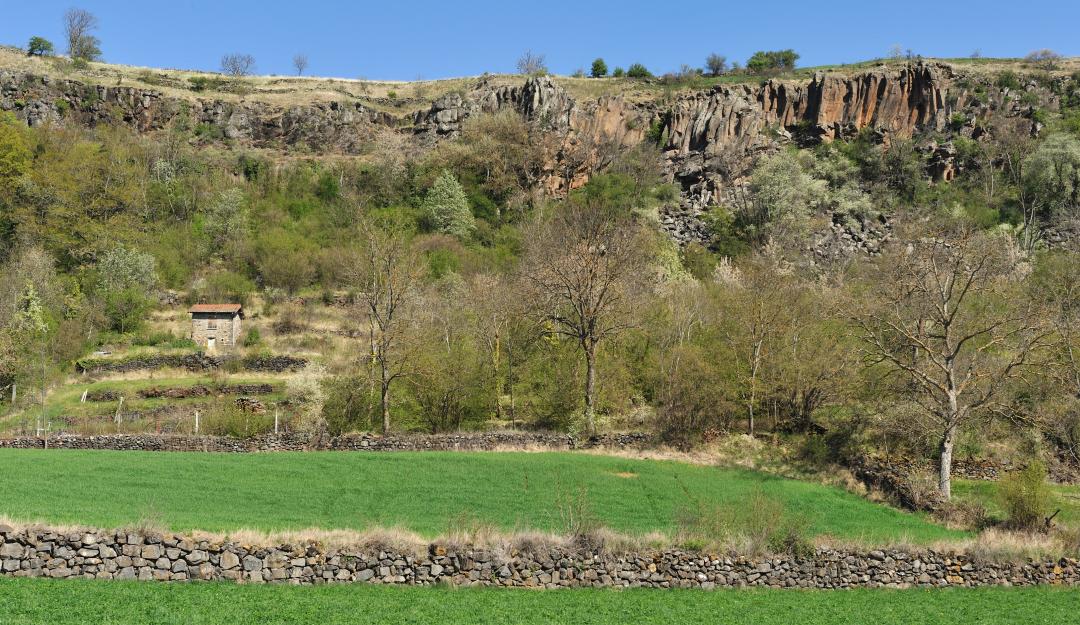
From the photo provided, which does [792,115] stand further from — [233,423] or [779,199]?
[233,423]

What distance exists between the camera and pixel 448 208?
2694 inches

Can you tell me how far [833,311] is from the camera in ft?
114

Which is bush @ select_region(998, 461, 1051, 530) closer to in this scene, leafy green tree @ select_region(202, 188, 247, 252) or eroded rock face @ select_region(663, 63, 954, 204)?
leafy green tree @ select_region(202, 188, 247, 252)

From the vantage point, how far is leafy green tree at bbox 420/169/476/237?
6762cm

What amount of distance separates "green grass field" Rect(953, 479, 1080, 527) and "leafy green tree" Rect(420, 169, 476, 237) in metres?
47.8

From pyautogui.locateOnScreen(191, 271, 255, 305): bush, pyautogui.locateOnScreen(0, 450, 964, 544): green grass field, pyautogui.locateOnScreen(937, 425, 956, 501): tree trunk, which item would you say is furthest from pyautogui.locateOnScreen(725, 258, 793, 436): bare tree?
pyautogui.locateOnScreen(191, 271, 255, 305): bush

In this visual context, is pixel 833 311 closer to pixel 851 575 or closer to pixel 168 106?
pixel 851 575

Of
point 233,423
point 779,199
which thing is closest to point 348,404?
point 233,423

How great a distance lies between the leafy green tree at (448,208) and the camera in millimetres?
67625

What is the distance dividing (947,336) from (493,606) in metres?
21.0

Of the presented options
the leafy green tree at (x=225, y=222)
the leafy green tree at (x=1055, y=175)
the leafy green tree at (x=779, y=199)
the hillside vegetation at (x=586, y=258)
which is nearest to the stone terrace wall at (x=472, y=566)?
the hillside vegetation at (x=586, y=258)

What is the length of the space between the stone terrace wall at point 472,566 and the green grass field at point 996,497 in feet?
15.9

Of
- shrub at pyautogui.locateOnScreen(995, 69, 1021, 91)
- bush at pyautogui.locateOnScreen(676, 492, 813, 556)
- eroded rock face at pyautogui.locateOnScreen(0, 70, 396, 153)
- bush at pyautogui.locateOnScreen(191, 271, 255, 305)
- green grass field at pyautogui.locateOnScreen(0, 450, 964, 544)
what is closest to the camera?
bush at pyautogui.locateOnScreen(676, 492, 813, 556)

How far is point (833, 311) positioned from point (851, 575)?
1909cm
